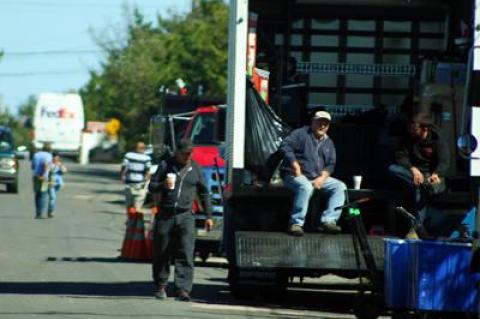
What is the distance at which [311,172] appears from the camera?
14906 mm

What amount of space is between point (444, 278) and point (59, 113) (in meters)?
57.6

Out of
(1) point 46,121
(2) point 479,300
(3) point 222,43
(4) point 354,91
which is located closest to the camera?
(2) point 479,300

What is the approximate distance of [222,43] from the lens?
5297cm

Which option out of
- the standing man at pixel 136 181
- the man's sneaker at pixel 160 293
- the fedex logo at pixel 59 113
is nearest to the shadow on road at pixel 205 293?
the man's sneaker at pixel 160 293

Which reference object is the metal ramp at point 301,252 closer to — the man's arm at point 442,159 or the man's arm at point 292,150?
the man's arm at point 292,150

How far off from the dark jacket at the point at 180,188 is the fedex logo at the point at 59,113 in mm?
52398

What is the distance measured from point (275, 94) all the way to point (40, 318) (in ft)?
15.2

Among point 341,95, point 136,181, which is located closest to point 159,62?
point 136,181

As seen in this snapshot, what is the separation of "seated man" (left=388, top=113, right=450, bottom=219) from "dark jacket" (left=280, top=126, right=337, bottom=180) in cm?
68

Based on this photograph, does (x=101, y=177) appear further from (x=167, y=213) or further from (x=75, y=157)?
(x=167, y=213)

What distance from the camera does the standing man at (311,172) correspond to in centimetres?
1451

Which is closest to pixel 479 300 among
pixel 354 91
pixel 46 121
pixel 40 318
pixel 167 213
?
pixel 40 318

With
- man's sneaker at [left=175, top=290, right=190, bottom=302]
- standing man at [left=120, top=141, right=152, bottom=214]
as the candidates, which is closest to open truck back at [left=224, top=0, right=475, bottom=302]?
man's sneaker at [left=175, top=290, right=190, bottom=302]

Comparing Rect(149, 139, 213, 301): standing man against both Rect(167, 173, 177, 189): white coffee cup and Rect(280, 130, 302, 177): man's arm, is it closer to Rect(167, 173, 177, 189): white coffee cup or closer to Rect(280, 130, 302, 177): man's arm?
Rect(167, 173, 177, 189): white coffee cup
